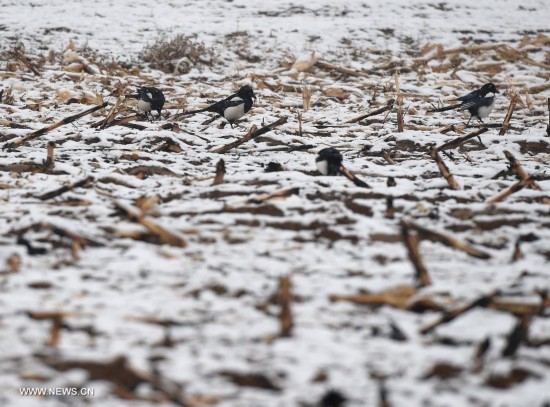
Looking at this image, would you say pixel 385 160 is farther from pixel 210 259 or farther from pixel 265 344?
pixel 265 344

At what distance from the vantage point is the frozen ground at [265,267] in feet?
4.53

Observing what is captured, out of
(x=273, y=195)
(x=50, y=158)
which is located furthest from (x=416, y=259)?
(x=50, y=158)

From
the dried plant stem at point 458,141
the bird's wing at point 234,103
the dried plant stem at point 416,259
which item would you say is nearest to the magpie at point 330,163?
the dried plant stem at point 458,141

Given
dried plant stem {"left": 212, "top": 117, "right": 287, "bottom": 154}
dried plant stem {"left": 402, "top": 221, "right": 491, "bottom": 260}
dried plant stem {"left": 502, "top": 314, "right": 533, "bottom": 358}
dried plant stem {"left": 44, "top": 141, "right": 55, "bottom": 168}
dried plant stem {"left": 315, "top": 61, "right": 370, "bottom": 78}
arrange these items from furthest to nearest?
1. dried plant stem {"left": 315, "top": 61, "right": 370, "bottom": 78}
2. dried plant stem {"left": 212, "top": 117, "right": 287, "bottom": 154}
3. dried plant stem {"left": 44, "top": 141, "right": 55, "bottom": 168}
4. dried plant stem {"left": 402, "top": 221, "right": 491, "bottom": 260}
5. dried plant stem {"left": 502, "top": 314, "right": 533, "bottom": 358}

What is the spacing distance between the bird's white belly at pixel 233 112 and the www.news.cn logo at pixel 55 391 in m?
4.10

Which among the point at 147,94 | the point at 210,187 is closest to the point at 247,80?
the point at 147,94

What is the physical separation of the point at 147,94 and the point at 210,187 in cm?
246

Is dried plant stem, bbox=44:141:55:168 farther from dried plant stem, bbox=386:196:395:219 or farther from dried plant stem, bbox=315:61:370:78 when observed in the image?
dried plant stem, bbox=315:61:370:78

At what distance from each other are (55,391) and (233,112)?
4.13 metres

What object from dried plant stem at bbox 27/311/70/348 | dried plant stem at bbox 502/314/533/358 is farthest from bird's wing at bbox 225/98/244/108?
dried plant stem at bbox 502/314/533/358

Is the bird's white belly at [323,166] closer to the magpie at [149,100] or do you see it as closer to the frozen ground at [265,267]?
the frozen ground at [265,267]

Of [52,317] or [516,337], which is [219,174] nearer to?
[52,317]

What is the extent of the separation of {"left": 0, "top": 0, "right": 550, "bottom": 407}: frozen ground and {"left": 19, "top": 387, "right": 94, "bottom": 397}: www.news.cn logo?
0.02m

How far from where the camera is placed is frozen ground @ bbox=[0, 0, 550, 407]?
1.38 meters
